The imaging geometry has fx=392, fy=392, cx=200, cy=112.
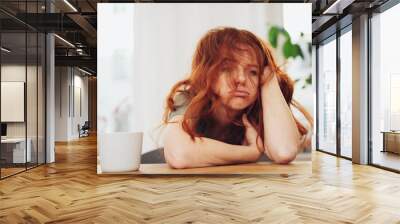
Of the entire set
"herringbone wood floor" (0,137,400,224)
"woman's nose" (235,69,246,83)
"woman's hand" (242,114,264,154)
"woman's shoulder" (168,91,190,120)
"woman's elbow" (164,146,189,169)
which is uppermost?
"woman's nose" (235,69,246,83)

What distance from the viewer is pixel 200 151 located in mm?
6492

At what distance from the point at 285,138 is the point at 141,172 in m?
2.46

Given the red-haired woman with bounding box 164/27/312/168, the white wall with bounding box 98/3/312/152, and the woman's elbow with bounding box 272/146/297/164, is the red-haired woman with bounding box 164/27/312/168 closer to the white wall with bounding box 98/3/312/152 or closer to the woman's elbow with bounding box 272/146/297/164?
the woman's elbow with bounding box 272/146/297/164

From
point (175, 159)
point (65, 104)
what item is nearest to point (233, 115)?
point (175, 159)

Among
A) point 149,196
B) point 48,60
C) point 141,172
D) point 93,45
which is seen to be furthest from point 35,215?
point 93,45

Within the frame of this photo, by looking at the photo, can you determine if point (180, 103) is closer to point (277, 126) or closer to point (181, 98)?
point (181, 98)

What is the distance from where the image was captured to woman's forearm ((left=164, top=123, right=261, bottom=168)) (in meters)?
6.47

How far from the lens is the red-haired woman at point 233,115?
647 centimetres

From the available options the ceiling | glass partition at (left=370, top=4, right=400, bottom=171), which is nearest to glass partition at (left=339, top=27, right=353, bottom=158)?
the ceiling

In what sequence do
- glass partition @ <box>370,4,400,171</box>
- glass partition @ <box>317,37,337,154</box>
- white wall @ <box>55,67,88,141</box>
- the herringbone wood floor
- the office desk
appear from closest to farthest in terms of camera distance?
the herringbone wood floor
the office desk
glass partition @ <box>370,4,400,171</box>
glass partition @ <box>317,37,337,154</box>
white wall @ <box>55,67,88,141</box>

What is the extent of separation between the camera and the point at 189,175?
6.62m

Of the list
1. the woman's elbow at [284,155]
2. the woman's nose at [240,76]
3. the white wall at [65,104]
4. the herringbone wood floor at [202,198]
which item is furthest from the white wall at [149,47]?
the white wall at [65,104]

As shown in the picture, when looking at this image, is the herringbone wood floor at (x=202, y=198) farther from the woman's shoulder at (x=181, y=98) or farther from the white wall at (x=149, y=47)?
the woman's shoulder at (x=181, y=98)

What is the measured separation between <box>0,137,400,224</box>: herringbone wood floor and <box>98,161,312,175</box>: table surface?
98 millimetres
